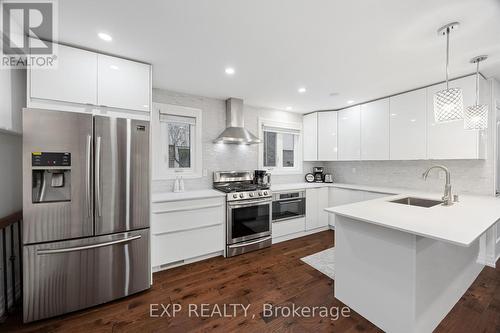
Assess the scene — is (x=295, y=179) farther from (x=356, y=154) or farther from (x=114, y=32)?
(x=114, y=32)

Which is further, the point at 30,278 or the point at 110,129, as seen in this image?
the point at 110,129

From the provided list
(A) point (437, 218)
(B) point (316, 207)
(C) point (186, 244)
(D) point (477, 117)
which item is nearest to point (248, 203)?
(C) point (186, 244)

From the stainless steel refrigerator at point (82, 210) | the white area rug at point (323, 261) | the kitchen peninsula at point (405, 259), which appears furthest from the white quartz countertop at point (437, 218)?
the stainless steel refrigerator at point (82, 210)

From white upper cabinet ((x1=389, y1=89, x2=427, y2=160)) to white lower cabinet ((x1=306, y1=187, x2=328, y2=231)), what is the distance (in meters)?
1.38

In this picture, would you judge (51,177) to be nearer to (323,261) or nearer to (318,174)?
(323,261)

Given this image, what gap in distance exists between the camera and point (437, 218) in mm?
1577

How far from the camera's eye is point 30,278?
1.68 meters

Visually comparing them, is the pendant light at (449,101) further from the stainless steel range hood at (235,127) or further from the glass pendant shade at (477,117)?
the stainless steel range hood at (235,127)

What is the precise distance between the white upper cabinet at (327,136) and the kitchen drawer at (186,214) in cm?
258

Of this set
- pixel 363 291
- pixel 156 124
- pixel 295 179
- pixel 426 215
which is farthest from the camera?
pixel 295 179

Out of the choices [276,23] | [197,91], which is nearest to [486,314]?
[276,23]

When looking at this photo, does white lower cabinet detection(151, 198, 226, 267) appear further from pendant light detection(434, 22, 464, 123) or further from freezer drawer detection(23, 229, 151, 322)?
pendant light detection(434, 22, 464, 123)

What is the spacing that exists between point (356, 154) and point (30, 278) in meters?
4.66

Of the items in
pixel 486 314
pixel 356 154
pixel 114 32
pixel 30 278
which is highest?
pixel 114 32
